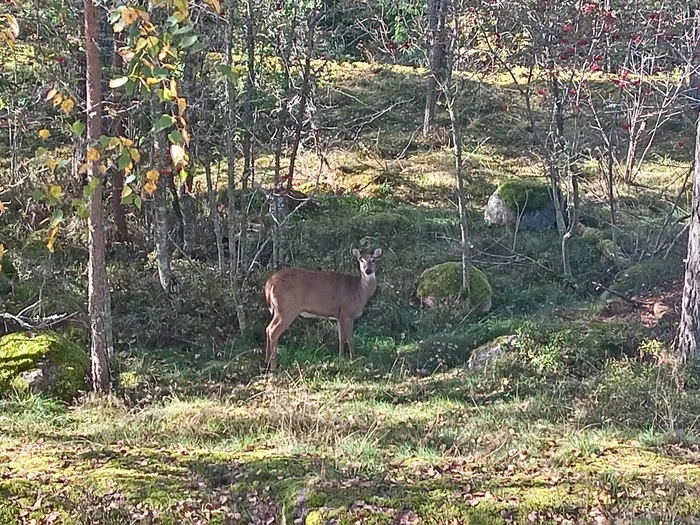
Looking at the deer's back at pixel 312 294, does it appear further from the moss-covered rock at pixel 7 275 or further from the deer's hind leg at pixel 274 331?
the moss-covered rock at pixel 7 275

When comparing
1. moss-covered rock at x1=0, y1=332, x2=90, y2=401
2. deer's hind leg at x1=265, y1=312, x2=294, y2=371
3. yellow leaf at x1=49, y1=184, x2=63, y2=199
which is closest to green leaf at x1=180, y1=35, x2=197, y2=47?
yellow leaf at x1=49, y1=184, x2=63, y2=199

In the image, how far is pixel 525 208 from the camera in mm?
13688

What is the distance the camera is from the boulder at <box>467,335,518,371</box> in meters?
8.30

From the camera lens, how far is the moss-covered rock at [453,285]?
1052 cm

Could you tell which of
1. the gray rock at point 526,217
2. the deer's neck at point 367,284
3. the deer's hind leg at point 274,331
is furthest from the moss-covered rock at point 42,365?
the gray rock at point 526,217

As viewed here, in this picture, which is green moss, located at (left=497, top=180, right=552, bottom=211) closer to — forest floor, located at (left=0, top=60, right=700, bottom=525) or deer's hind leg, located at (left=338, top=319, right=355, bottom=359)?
forest floor, located at (left=0, top=60, right=700, bottom=525)

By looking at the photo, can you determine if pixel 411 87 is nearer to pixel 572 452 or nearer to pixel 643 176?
pixel 643 176

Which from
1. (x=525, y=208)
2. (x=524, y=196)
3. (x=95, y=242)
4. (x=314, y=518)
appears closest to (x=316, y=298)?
(x=95, y=242)

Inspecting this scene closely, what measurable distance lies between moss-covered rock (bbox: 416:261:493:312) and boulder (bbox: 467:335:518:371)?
5.91ft

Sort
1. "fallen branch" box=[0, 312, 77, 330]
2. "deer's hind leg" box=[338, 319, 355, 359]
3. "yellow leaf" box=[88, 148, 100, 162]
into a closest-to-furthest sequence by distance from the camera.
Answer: "yellow leaf" box=[88, 148, 100, 162] < "fallen branch" box=[0, 312, 77, 330] < "deer's hind leg" box=[338, 319, 355, 359]

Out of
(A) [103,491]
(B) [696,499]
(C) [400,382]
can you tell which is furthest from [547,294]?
(A) [103,491]

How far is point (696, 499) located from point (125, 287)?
757 centimetres

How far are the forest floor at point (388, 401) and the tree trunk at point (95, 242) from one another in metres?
0.35

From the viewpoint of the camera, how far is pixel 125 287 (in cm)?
1023
